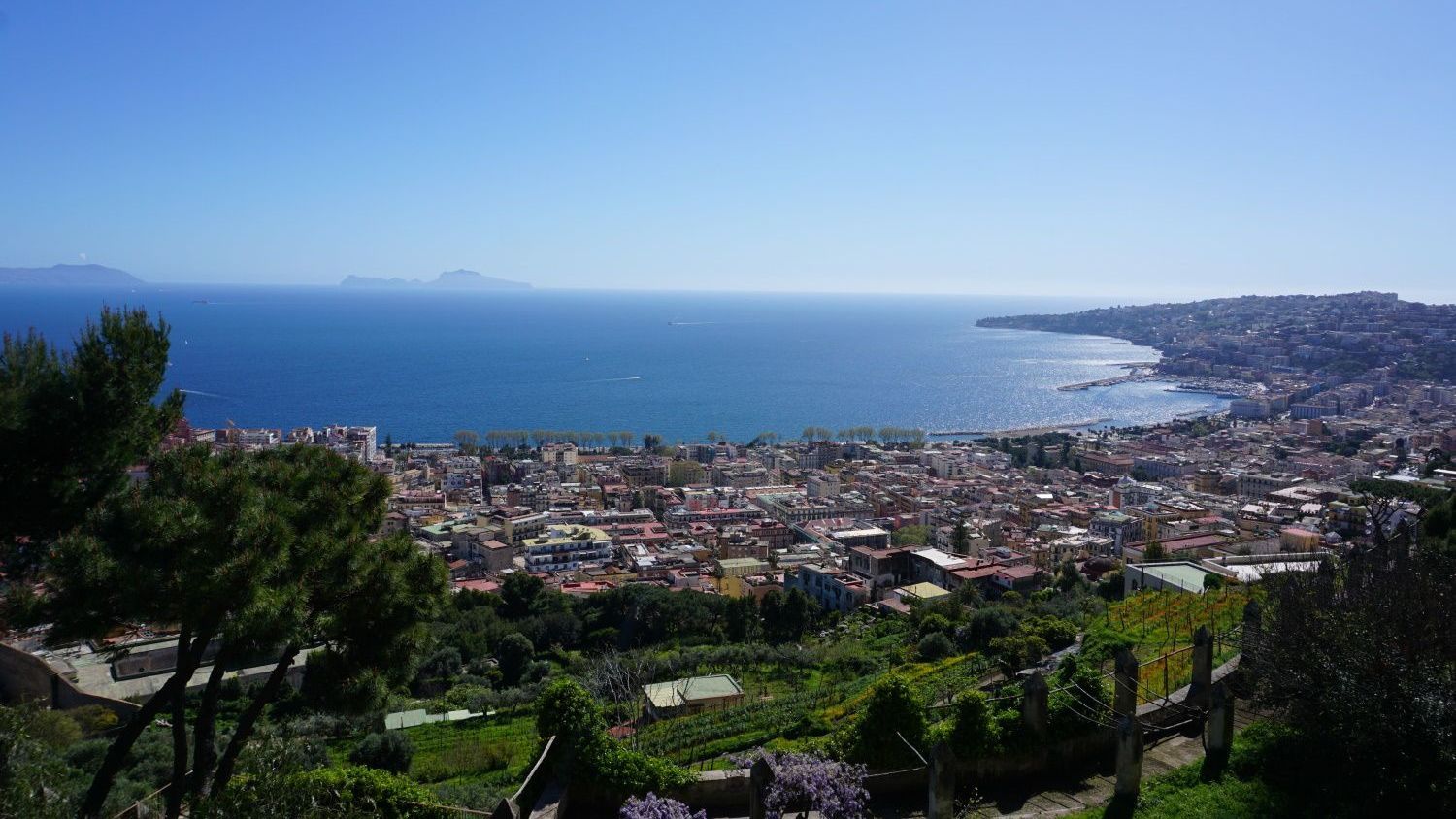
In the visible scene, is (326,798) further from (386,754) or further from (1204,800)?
(386,754)

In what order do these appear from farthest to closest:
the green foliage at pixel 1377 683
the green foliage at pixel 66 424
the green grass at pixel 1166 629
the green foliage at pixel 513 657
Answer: the green foliage at pixel 513 657 → the green grass at pixel 1166 629 → the green foliage at pixel 66 424 → the green foliage at pixel 1377 683

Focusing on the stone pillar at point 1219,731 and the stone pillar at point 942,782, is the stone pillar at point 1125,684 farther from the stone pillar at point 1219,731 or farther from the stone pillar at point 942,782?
the stone pillar at point 942,782

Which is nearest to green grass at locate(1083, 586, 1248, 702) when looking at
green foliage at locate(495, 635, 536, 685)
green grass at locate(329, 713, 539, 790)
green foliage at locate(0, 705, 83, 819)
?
green grass at locate(329, 713, 539, 790)

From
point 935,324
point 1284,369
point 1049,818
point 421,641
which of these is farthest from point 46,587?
point 935,324

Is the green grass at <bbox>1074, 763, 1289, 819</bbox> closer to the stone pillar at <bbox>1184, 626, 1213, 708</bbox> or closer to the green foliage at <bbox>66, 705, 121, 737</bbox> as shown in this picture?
the stone pillar at <bbox>1184, 626, 1213, 708</bbox>

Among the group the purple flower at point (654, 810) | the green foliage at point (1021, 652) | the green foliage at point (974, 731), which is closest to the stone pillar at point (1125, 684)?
A: the green foliage at point (974, 731)

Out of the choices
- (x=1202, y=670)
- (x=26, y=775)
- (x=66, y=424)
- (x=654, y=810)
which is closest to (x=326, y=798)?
(x=26, y=775)
